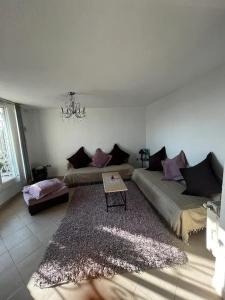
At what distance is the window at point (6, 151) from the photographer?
366cm

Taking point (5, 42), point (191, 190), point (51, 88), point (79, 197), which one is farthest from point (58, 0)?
point (79, 197)

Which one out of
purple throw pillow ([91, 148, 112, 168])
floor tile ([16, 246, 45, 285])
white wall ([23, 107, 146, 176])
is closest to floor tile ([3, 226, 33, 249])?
floor tile ([16, 246, 45, 285])

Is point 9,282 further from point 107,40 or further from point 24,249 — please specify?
point 107,40

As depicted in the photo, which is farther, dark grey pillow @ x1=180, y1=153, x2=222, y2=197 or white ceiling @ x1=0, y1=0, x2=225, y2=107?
dark grey pillow @ x1=180, y1=153, x2=222, y2=197

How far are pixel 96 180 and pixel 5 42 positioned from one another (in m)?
3.46

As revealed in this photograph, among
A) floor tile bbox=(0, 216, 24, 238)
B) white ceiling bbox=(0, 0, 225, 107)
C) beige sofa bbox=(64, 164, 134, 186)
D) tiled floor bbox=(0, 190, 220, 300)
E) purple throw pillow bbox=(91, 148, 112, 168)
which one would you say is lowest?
tiled floor bbox=(0, 190, 220, 300)

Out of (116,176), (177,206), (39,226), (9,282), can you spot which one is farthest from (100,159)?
(9,282)

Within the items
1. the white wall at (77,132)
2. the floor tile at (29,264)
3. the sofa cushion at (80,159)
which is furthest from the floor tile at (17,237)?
the white wall at (77,132)

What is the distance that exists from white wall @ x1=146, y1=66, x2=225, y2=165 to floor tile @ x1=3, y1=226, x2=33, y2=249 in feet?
9.96

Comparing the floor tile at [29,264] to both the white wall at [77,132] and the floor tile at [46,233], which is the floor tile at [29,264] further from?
the white wall at [77,132]

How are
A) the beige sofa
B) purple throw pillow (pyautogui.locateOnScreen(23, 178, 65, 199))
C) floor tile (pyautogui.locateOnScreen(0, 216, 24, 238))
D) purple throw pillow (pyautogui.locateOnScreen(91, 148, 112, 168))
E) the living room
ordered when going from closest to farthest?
the living room → floor tile (pyautogui.locateOnScreen(0, 216, 24, 238)) → purple throw pillow (pyautogui.locateOnScreen(23, 178, 65, 199)) → the beige sofa → purple throw pillow (pyautogui.locateOnScreen(91, 148, 112, 168))

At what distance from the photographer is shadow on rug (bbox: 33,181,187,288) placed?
1744mm

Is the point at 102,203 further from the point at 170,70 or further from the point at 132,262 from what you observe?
the point at 170,70

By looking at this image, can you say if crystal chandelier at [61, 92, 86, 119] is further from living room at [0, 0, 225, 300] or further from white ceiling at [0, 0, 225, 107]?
white ceiling at [0, 0, 225, 107]
